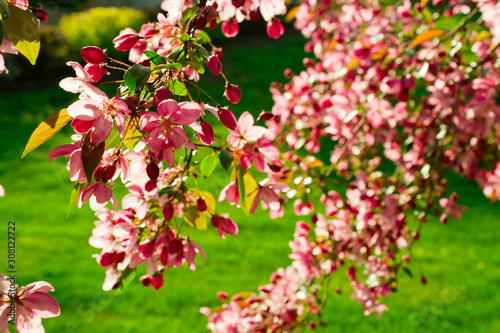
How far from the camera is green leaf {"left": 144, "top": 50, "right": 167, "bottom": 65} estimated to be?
0.78 m

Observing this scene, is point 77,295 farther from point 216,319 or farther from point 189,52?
point 189,52

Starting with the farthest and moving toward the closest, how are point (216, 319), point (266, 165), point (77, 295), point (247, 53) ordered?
point (247, 53), point (77, 295), point (216, 319), point (266, 165)

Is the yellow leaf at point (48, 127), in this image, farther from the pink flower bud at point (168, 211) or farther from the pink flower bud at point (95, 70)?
the pink flower bud at point (168, 211)

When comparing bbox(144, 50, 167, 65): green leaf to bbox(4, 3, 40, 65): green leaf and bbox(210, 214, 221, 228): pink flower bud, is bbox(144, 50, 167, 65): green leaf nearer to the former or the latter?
bbox(4, 3, 40, 65): green leaf

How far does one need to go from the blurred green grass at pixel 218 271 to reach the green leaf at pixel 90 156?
127 cm

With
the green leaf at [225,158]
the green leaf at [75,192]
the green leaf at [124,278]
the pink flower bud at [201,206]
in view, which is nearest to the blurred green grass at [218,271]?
the green leaf at [124,278]

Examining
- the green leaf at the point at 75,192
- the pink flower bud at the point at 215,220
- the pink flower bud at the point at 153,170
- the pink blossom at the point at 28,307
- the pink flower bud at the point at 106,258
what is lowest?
the pink blossom at the point at 28,307

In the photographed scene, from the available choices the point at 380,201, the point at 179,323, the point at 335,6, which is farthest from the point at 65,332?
the point at 335,6

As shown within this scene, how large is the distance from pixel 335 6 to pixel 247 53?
6.41 meters

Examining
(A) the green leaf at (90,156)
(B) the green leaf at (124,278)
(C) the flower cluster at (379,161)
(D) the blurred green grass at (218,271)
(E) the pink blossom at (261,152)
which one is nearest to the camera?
(A) the green leaf at (90,156)

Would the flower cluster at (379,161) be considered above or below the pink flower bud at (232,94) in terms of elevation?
above

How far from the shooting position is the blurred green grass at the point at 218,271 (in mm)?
2805

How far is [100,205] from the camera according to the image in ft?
2.67

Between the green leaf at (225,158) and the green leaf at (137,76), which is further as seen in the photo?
the green leaf at (225,158)
